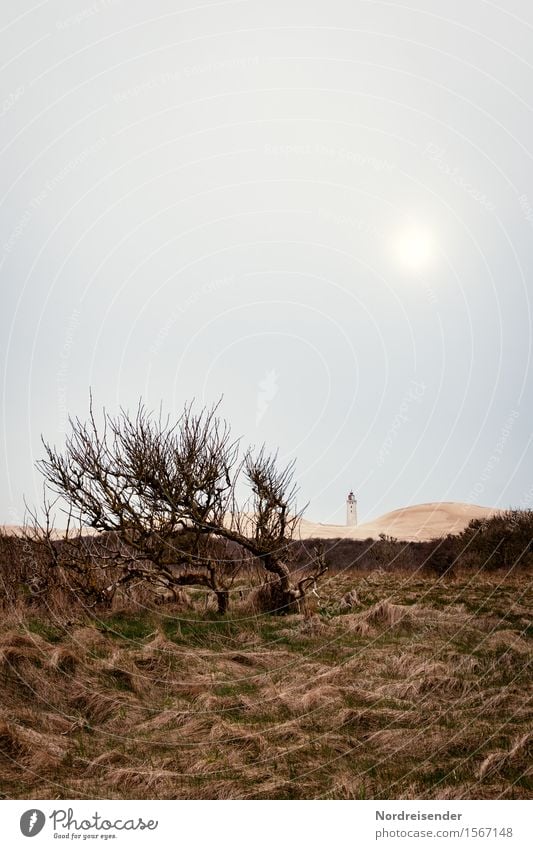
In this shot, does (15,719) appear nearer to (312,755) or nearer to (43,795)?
(43,795)

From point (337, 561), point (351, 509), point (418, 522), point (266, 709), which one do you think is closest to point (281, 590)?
point (266, 709)

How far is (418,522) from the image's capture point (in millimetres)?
64125

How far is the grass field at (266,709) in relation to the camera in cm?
539

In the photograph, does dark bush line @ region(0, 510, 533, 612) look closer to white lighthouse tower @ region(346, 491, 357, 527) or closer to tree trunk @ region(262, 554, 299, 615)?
tree trunk @ region(262, 554, 299, 615)

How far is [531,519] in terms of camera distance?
23344 mm

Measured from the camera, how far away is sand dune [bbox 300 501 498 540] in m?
55.7

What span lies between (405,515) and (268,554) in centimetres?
5907

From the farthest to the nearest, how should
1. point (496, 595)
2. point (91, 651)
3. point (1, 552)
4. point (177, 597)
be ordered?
1. point (1, 552)
2. point (496, 595)
3. point (177, 597)
4. point (91, 651)

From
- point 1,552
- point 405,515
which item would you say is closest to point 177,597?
point 1,552

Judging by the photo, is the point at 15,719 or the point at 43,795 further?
the point at 15,719
